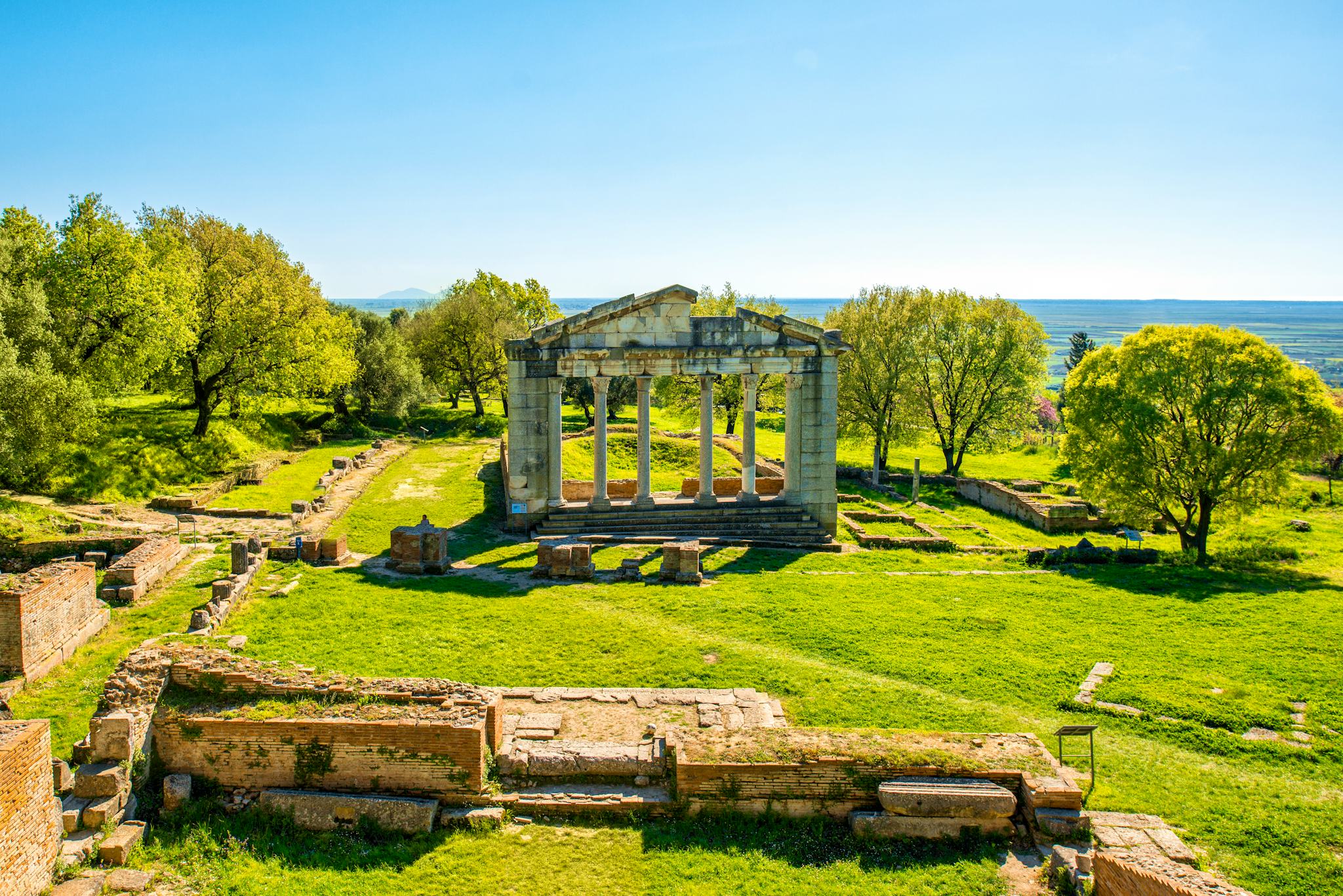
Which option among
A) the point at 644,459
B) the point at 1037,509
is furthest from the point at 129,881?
the point at 1037,509

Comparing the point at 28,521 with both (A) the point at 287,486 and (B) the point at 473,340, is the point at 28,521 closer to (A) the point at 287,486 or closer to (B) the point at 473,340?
(A) the point at 287,486

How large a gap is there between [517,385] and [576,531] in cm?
557

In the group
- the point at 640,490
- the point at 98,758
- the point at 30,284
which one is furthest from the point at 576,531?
the point at 30,284

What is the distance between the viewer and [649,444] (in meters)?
30.3

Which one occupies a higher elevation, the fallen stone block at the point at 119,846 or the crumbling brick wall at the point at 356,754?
the crumbling brick wall at the point at 356,754

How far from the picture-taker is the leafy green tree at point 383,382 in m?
57.2

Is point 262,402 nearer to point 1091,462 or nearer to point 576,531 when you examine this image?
point 576,531

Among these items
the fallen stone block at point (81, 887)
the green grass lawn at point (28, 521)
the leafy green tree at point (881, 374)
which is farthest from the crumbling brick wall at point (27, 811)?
the leafy green tree at point (881, 374)

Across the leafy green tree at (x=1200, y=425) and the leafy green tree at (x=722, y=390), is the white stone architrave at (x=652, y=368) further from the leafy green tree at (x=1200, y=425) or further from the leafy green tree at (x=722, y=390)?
the leafy green tree at (x=722, y=390)

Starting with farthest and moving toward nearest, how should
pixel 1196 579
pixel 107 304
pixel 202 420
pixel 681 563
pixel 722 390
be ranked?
pixel 722 390
pixel 202 420
pixel 107 304
pixel 1196 579
pixel 681 563

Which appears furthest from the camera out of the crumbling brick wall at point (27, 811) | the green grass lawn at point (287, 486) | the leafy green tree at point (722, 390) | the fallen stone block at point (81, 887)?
the leafy green tree at point (722, 390)

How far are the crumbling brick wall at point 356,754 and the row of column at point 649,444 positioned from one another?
1686cm

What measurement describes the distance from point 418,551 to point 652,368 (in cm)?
1037

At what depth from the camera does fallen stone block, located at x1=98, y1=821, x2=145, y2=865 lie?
11.8 meters
